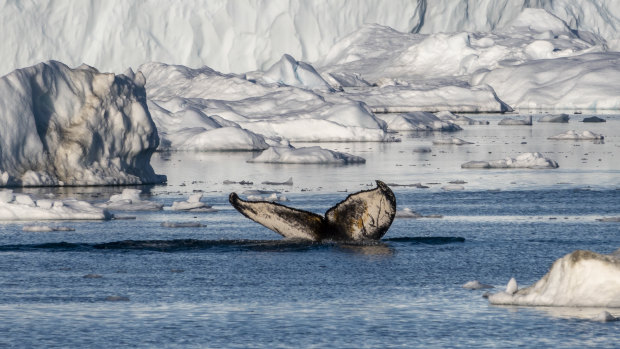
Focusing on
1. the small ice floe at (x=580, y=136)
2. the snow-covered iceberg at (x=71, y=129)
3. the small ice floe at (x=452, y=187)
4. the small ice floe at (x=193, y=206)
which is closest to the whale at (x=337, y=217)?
the small ice floe at (x=193, y=206)

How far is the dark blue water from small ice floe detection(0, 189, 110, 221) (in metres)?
0.39

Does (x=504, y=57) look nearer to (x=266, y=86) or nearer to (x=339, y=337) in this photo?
(x=266, y=86)

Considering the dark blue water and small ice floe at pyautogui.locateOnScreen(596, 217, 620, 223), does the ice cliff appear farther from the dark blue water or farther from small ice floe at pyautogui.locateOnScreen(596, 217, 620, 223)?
small ice floe at pyautogui.locateOnScreen(596, 217, 620, 223)

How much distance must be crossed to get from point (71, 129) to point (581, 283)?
14781mm

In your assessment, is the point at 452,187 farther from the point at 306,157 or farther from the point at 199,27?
the point at 199,27

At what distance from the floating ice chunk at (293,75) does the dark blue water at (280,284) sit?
1507 inches

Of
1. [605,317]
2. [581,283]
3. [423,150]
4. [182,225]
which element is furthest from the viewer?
[423,150]

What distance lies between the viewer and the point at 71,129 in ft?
73.1

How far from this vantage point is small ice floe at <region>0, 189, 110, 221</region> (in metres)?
16.3

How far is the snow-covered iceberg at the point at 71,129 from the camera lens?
21531 mm

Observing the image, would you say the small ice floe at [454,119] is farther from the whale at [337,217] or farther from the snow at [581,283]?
the snow at [581,283]

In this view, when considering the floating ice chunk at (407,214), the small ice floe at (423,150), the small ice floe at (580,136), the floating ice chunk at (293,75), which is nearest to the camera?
the floating ice chunk at (407,214)

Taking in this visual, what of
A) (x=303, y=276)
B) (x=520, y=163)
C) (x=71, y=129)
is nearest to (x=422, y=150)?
(x=520, y=163)

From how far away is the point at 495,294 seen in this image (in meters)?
9.58
